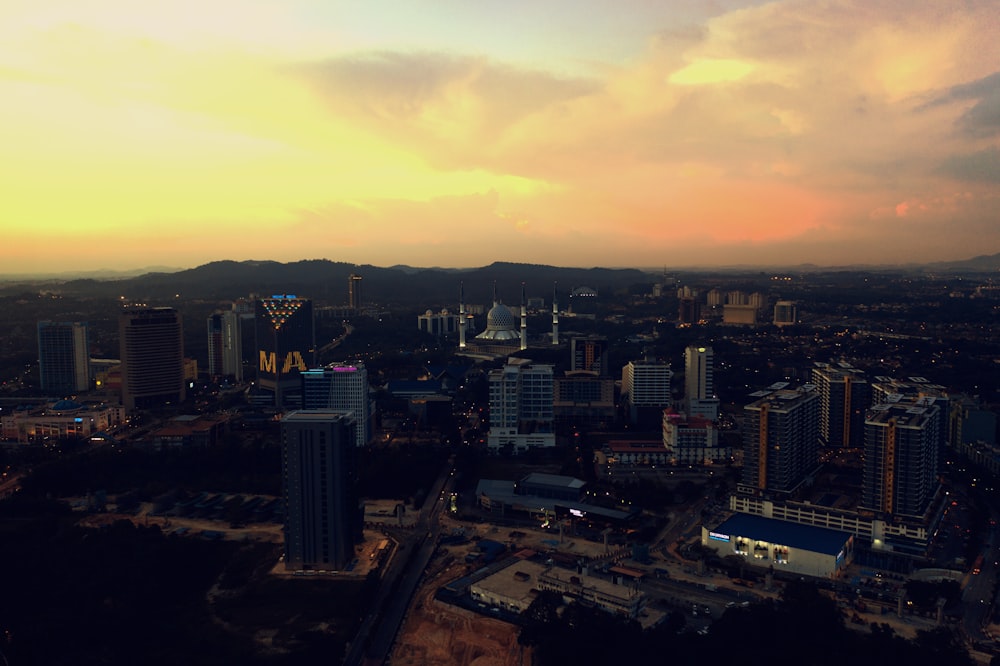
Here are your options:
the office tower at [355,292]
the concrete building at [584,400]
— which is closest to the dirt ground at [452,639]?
the concrete building at [584,400]

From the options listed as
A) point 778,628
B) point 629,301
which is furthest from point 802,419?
point 629,301

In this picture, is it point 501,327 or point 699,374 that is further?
point 501,327

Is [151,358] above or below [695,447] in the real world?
above

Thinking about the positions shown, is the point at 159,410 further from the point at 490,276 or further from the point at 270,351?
the point at 490,276

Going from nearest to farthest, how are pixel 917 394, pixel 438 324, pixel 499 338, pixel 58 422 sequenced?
pixel 917 394
pixel 58 422
pixel 499 338
pixel 438 324

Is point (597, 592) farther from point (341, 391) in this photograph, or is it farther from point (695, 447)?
point (341, 391)

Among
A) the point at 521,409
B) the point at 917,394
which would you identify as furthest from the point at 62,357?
the point at 917,394
